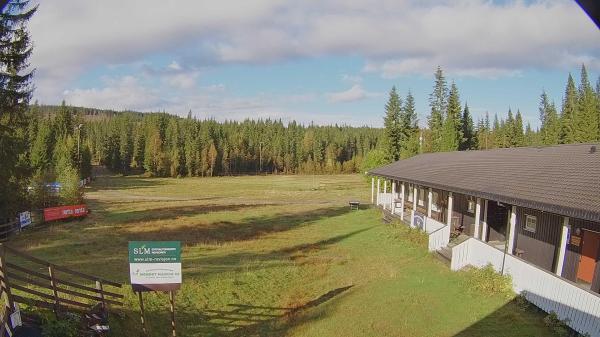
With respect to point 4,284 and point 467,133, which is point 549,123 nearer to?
point 467,133

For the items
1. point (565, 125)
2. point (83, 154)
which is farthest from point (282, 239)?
point (565, 125)

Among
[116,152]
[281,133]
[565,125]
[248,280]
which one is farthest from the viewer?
[281,133]

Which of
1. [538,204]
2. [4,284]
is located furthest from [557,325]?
[4,284]

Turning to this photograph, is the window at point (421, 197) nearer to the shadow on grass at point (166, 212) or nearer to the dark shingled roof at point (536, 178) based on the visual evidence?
the dark shingled roof at point (536, 178)

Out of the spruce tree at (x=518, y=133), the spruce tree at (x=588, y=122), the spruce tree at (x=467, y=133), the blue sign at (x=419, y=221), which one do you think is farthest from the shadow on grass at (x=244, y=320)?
the spruce tree at (x=518, y=133)

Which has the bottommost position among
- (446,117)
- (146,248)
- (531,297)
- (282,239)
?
(282,239)

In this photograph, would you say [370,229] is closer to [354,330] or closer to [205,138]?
[354,330]
